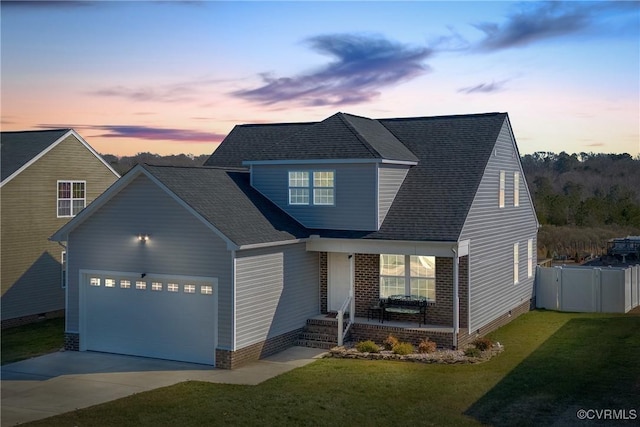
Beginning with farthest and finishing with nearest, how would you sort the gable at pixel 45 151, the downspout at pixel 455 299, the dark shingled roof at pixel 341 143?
the gable at pixel 45 151
the dark shingled roof at pixel 341 143
the downspout at pixel 455 299

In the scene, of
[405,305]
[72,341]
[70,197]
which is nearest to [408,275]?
[405,305]

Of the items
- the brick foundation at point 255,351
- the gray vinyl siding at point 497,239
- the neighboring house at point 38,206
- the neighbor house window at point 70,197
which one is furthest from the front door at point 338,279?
the neighbor house window at point 70,197

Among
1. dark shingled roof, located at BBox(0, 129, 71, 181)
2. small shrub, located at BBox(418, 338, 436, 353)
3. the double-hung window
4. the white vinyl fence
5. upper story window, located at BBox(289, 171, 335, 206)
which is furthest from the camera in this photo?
the white vinyl fence

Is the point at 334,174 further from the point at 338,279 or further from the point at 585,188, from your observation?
the point at 585,188

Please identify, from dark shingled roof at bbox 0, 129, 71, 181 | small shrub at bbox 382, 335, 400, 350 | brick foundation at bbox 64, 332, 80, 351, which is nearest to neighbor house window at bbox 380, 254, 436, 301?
small shrub at bbox 382, 335, 400, 350

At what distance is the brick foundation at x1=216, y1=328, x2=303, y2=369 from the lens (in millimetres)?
18703

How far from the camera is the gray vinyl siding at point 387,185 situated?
22.1 m

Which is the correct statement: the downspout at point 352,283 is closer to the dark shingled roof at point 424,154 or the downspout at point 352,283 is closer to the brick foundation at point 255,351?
the dark shingled roof at point 424,154

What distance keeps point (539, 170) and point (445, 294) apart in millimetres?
111835

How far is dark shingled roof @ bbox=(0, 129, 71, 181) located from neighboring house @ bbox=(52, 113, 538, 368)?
659 cm

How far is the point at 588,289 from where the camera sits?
27.6m

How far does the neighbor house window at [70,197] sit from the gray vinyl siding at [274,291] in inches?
461

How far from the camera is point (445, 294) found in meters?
21.2

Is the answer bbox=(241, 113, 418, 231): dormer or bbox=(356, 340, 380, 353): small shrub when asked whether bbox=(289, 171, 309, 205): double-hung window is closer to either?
bbox=(241, 113, 418, 231): dormer
